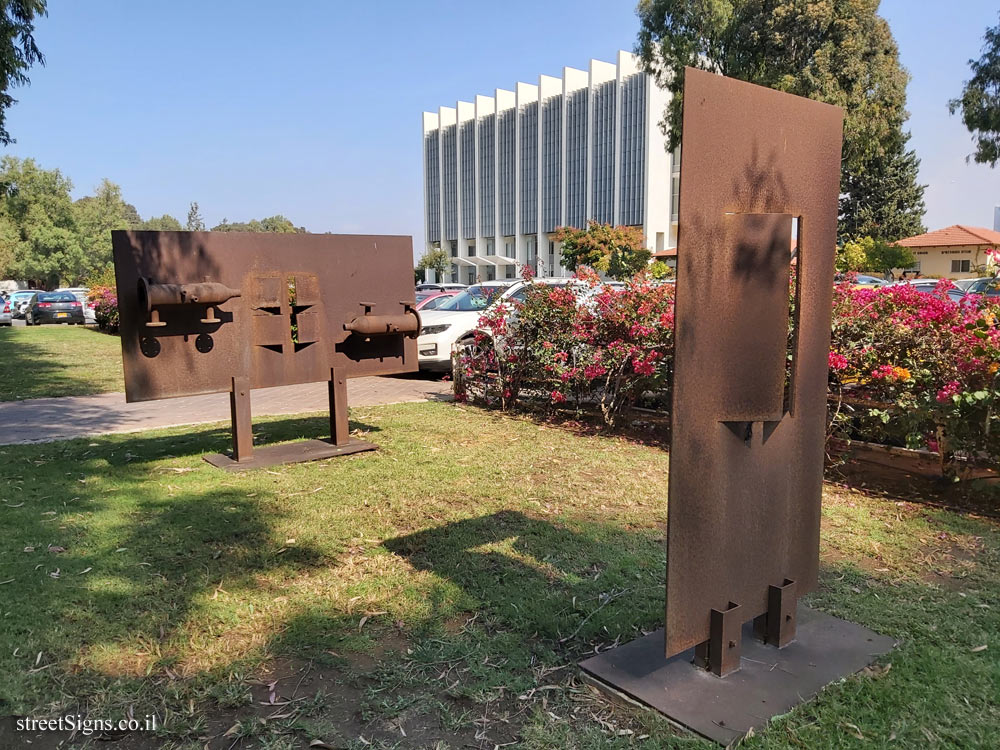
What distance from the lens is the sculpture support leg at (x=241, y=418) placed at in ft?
20.8

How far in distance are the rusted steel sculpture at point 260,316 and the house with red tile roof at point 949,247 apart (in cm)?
3889

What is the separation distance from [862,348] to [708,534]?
3.67 meters

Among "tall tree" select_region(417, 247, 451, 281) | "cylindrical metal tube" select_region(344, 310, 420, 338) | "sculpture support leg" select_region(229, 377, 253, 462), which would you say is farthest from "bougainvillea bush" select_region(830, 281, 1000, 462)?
"tall tree" select_region(417, 247, 451, 281)

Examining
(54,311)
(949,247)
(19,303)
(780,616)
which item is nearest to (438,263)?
(19,303)

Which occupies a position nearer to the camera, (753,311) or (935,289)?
(753,311)

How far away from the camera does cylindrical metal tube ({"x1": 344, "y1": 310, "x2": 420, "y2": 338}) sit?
6750 mm

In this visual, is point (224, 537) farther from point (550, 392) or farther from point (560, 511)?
point (550, 392)

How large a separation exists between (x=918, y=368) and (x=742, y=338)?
345 centimetres

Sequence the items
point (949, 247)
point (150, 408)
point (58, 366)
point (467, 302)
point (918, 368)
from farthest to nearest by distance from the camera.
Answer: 1. point (949, 247)
2. point (58, 366)
3. point (467, 302)
4. point (150, 408)
5. point (918, 368)

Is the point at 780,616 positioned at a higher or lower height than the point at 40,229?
lower

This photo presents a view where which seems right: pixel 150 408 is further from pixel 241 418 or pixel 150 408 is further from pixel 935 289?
pixel 935 289

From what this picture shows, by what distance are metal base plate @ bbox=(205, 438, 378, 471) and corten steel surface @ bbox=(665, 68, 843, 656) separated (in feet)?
14.4

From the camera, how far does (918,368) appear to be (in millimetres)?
5500

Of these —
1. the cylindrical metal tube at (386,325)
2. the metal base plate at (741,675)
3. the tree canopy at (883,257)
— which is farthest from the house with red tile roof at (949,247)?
the metal base plate at (741,675)
